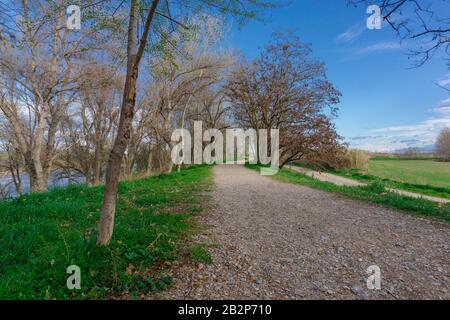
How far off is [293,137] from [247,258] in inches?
546

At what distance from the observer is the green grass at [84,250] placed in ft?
7.45

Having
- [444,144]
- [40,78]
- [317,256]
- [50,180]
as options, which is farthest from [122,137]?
[444,144]

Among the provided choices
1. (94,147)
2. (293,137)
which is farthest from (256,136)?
(94,147)

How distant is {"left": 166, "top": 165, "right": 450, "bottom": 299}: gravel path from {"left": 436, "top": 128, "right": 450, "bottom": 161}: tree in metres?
41.5

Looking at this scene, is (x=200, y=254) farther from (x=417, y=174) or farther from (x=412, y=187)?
(x=417, y=174)

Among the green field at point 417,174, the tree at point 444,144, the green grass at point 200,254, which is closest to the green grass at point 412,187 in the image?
the green field at point 417,174

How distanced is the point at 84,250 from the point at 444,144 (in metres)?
48.4

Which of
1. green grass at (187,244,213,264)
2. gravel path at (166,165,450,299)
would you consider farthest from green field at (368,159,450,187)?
green grass at (187,244,213,264)

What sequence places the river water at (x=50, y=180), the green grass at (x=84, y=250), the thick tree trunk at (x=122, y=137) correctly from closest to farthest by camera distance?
the green grass at (x=84, y=250), the thick tree trunk at (x=122, y=137), the river water at (x=50, y=180)

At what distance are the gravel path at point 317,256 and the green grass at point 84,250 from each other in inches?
15.7

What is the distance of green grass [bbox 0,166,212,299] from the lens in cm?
227

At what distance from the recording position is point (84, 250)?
2.83 metres

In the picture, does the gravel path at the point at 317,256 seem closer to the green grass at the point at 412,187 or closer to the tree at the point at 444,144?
the green grass at the point at 412,187

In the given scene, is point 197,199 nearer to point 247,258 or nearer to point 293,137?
point 247,258
